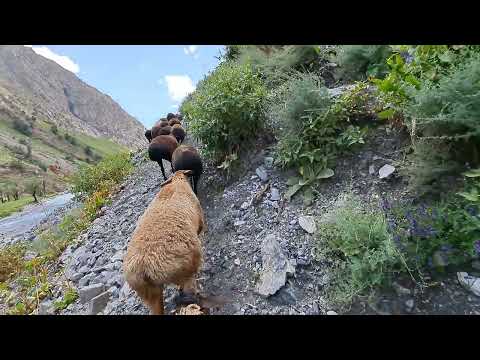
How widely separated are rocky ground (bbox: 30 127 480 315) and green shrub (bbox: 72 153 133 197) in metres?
3.30

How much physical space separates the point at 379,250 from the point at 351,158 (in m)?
1.42

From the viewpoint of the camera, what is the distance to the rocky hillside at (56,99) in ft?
269

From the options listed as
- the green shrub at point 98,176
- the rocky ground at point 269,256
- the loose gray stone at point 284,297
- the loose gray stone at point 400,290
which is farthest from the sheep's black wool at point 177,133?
the loose gray stone at point 400,290

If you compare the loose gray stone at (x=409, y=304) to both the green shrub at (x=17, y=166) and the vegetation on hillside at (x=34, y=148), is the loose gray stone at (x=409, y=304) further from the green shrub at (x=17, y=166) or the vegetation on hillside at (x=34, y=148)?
the green shrub at (x=17, y=166)

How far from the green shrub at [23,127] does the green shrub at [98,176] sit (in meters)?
71.3

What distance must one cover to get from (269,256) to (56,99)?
359 ft

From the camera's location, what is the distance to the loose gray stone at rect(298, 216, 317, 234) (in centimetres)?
333

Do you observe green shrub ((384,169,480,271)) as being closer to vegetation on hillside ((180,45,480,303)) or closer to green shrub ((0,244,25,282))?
Answer: vegetation on hillside ((180,45,480,303))

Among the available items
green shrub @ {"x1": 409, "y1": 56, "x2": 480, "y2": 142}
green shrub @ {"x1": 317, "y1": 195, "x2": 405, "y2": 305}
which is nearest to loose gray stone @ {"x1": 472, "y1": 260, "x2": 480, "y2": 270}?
green shrub @ {"x1": 317, "y1": 195, "x2": 405, "y2": 305}

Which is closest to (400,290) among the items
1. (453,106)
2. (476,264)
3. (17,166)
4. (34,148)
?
(476,264)
